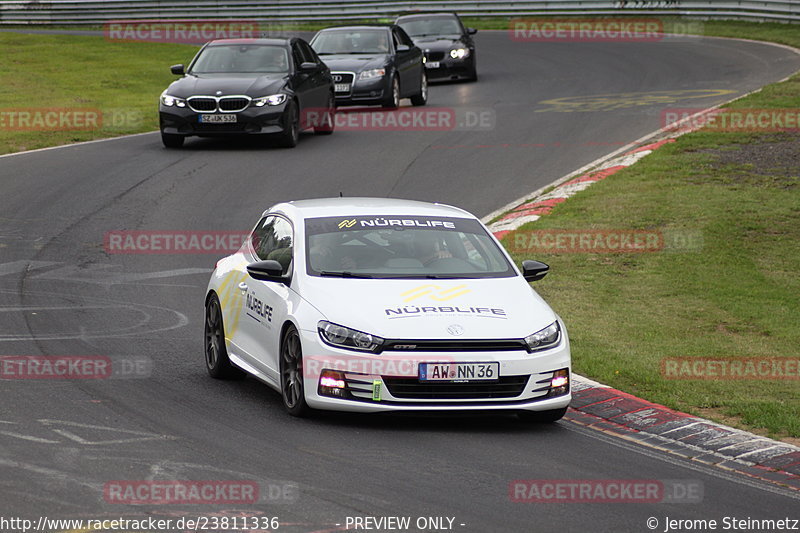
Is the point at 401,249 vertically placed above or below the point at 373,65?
above

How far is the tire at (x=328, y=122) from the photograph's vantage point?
24.1 metres

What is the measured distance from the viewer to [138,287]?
13688mm

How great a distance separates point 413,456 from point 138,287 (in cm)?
639

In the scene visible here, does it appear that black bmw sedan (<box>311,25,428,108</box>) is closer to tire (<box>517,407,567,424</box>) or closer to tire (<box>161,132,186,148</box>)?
tire (<box>161,132,186,148</box>)

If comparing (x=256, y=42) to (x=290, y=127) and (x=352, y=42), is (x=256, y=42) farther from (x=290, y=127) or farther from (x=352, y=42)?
(x=352, y=42)

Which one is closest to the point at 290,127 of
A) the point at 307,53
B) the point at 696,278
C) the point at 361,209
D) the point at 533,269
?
the point at 307,53

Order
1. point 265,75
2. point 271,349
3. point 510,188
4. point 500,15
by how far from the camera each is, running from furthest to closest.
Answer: point 500,15 < point 265,75 < point 510,188 < point 271,349

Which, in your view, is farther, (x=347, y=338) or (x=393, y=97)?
(x=393, y=97)

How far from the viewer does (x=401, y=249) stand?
9883 mm

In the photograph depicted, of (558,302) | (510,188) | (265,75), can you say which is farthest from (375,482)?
(265,75)

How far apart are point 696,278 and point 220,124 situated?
10055mm

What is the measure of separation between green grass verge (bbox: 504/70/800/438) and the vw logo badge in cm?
189

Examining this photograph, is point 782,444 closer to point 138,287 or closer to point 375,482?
point 375,482

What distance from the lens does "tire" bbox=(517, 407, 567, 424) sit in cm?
898
